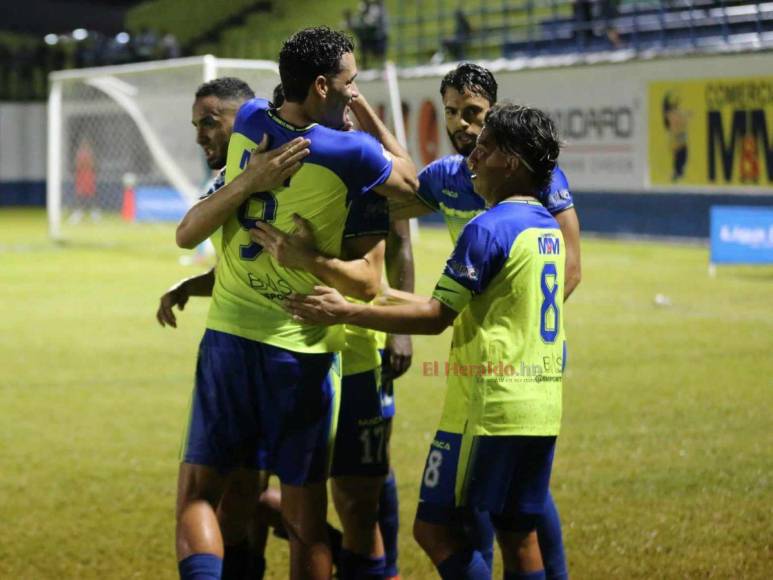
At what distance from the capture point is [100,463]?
23.3 ft

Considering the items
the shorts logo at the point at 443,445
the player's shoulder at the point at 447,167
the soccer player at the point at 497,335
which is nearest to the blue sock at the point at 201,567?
the soccer player at the point at 497,335

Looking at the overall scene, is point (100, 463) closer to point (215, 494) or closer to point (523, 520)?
point (215, 494)

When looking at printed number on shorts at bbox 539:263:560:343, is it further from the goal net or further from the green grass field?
the goal net

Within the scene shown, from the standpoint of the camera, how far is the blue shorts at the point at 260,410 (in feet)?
12.4

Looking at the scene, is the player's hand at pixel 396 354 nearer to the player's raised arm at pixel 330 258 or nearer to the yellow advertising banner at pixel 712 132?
the player's raised arm at pixel 330 258

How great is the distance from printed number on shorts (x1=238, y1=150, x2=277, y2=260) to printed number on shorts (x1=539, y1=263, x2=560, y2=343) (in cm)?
84

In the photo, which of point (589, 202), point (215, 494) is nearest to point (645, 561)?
point (215, 494)

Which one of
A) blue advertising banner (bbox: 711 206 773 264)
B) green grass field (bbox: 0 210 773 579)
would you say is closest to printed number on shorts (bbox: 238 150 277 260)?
green grass field (bbox: 0 210 773 579)

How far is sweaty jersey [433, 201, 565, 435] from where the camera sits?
357cm

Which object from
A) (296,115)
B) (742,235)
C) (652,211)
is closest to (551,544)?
(296,115)

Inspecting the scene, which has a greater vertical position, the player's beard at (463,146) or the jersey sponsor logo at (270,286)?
the player's beard at (463,146)

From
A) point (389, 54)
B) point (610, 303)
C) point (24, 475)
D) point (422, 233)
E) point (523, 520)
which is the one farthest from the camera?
point (389, 54)

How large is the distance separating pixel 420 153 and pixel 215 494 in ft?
74.2

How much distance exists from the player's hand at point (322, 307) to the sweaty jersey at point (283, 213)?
0.16 m
